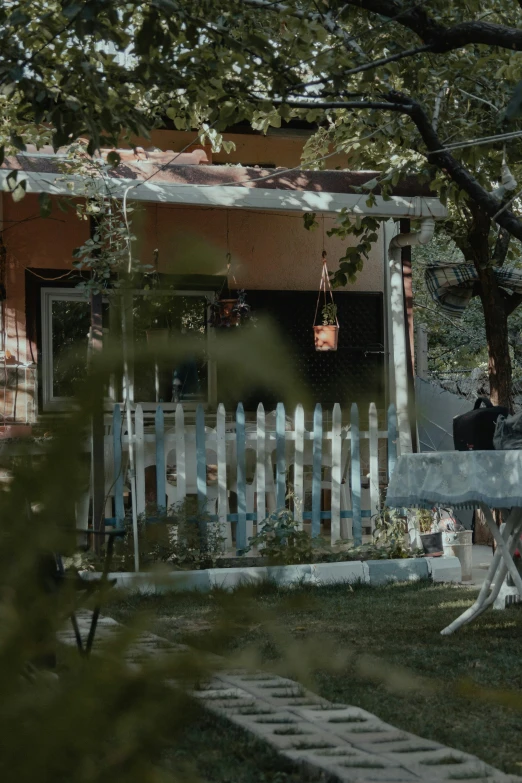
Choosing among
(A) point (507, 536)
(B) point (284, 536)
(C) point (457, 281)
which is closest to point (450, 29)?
(A) point (507, 536)

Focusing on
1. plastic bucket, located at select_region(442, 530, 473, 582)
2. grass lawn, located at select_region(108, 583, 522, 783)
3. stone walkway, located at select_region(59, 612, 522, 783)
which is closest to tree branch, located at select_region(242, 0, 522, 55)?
grass lawn, located at select_region(108, 583, 522, 783)

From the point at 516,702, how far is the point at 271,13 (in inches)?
271

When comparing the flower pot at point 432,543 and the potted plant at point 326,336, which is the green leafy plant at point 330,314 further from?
the flower pot at point 432,543

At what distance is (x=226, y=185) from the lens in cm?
846

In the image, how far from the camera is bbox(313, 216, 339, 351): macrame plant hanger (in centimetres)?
962

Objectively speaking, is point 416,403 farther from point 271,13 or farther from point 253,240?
point 253,240

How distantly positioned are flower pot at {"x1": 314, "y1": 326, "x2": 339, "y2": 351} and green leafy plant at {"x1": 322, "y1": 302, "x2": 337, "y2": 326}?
0.30 metres

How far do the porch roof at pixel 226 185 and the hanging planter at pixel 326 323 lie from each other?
1.32 metres

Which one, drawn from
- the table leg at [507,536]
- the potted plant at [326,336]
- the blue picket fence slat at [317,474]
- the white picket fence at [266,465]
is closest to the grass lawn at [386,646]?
the table leg at [507,536]

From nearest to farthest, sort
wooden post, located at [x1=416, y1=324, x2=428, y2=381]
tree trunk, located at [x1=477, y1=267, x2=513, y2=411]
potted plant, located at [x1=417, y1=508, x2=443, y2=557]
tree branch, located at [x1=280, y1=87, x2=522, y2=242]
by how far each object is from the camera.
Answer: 1. tree branch, located at [x1=280, y1=87, x2=522, y2=242]
2. potted plant, located at [x1=417, y1=508, x2=443, y2=557]
3. tree trunk, located at [x1=477, y1=267, x2=513, y2=411]
4. wooden post, located at [x1=416, y1=324, x2=428, y2=381]

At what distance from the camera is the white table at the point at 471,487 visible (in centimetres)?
488

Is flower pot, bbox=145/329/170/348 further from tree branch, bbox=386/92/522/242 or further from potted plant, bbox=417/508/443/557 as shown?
potted plant, bbox=417/508/443/557

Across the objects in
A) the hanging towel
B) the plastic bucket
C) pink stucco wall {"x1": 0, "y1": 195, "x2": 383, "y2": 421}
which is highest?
pink stucco wall {"x1": 0, "y1": 195, "x2": 383, "y2": 421}

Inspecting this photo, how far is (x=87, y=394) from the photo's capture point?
1.48 feet
